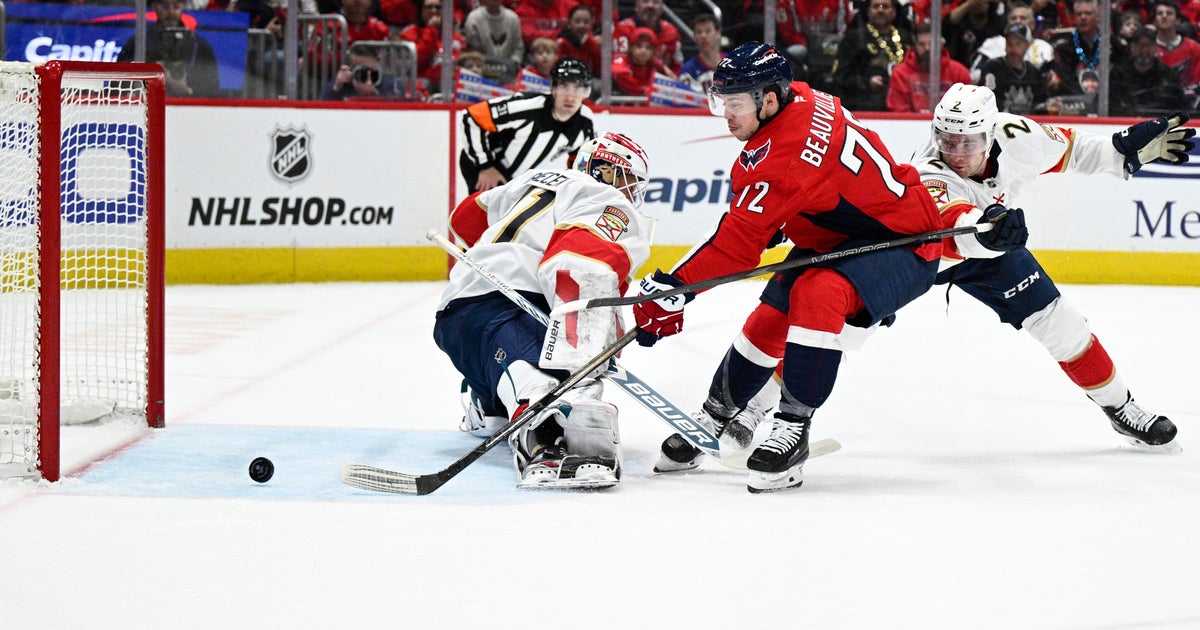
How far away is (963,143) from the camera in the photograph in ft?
12.0

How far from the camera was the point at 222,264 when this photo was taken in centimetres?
734

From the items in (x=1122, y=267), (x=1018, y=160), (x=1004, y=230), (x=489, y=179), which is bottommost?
(x=1122, y=267)

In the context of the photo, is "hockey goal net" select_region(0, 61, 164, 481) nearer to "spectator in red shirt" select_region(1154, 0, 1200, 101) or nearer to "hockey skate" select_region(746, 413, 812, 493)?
"hockey skate" select_region(746, 413, 812, 493)

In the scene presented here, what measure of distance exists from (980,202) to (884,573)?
59.2 inches

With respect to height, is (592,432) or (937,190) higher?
(937,190)

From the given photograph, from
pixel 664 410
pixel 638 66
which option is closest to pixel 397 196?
pixel 638 66

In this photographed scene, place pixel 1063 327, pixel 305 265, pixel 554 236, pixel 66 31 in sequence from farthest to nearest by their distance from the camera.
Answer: pixel 305 265 → pixel 66 31 → pixel 1063 327 → pixel 554 236

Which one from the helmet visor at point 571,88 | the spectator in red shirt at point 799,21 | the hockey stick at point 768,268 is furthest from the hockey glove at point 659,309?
the spectator in red shirt at point 799,21

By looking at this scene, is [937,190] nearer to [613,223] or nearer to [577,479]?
[613,223]

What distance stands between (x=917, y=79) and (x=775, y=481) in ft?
16.8

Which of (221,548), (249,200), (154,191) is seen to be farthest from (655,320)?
(249,200)

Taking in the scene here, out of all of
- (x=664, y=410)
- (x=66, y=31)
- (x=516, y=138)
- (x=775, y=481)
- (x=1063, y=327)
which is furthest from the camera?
(x=66, y=31)

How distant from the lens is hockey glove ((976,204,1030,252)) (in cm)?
329

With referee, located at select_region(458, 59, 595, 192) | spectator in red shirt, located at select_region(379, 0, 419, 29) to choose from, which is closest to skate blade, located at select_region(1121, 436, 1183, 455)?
referee, located at select_region(458, 59, 595, 192)
